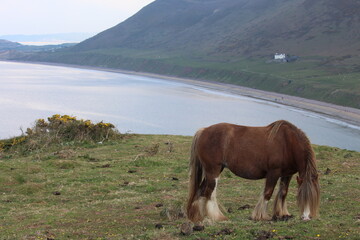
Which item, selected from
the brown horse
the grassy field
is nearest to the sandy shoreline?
Answer: the grassy field

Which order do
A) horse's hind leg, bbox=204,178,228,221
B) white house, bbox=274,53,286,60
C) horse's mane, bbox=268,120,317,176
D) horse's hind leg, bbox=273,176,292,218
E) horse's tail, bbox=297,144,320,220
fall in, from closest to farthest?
horse's tail, bbox=297,144,320,220 → horse's mane, bbox=268,120,317,176 → horse's hind leg, bbox=273,176,292,218 → horse's hind leg, bbox=204,178,228,221 → white house, bbox=274,53,286,60

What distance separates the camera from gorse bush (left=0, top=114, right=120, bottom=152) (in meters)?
30.5

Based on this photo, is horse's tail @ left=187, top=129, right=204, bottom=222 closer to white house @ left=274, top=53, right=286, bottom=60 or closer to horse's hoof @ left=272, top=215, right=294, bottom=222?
horse's hoof @ left=272, top=215, right=294, bottom=222

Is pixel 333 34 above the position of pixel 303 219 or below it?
above

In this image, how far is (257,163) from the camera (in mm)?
11383

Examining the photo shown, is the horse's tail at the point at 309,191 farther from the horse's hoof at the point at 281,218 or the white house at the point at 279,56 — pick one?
the white house at the point at 279,56

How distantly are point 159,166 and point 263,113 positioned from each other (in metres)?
76.9

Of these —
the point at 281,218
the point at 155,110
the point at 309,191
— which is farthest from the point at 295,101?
the point at 309,191

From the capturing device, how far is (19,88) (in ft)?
448

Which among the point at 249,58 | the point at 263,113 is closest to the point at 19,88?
the point at 263,113

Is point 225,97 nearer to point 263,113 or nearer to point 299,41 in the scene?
point 263,113

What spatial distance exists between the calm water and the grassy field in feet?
138

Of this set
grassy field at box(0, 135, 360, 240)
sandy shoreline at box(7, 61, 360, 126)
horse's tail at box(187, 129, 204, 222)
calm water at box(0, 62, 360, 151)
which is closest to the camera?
grassy field at box(0, 135, 360, 240)

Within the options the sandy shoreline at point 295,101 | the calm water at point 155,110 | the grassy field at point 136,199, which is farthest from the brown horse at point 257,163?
the sandy shoreline at point 295,101
